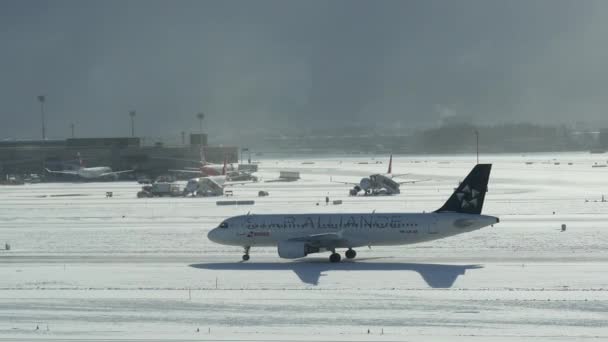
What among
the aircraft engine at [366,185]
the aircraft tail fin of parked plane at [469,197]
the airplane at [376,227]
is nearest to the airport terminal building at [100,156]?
the aircraft engine at [366,185]

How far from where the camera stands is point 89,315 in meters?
40.4

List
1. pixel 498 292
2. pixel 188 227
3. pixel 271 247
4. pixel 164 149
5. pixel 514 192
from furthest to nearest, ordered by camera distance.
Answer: pixel 164 149
pixel 514 192
pixel 188 227
pixel 271 247
pixel 498 292

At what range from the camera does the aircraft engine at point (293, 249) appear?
174ft

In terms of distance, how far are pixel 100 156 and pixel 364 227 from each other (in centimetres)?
12179

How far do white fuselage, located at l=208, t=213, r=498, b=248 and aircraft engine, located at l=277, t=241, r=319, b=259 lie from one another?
1.38 m

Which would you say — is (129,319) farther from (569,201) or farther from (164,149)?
(164,149)

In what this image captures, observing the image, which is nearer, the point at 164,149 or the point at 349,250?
the point at 349,250

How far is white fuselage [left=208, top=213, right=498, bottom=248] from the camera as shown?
5344cm

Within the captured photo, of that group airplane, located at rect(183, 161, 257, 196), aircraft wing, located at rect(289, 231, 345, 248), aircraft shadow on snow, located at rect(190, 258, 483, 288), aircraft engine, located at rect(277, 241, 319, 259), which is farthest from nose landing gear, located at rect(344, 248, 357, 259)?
airplane, located at rect(183, 161, 257, 196)

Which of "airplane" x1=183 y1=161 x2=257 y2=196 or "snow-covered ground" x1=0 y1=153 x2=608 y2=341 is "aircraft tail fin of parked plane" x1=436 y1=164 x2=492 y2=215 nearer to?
"snow-covered ground" x1=0 y1=153 x2=608 y2=341

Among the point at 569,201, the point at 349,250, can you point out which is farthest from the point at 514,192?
the point at 349,250

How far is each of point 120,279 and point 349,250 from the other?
1369 cm

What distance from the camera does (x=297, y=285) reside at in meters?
46.8

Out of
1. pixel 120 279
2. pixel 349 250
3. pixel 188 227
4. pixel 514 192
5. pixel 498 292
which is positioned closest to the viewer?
pixel 498 292
